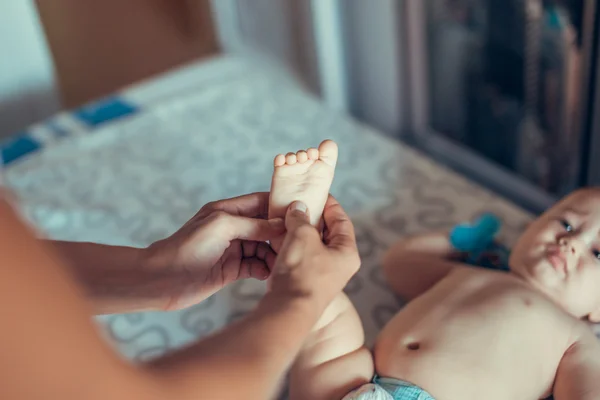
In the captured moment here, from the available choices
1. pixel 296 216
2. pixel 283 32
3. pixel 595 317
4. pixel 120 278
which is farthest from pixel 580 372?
pixel 283 32

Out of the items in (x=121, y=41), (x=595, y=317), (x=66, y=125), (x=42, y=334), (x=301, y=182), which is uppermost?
(x=42, y=334)

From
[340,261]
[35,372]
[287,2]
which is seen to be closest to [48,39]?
[287,2]

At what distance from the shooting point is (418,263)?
3.64ft

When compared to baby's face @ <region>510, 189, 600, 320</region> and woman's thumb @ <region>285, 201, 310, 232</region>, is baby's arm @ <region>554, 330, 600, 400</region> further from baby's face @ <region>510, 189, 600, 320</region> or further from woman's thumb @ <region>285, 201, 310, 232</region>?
woman's thumb @ <region>285, 201, 310, 232</region>

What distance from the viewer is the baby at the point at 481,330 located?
0.83 metres

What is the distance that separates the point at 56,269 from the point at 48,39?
1822 millimetres

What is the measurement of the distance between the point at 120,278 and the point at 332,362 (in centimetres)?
32

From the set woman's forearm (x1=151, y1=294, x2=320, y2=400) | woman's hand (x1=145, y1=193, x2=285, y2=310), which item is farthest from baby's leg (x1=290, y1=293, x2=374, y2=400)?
woman's forearm (x1=151, y1=294, x2=320, y2=400)

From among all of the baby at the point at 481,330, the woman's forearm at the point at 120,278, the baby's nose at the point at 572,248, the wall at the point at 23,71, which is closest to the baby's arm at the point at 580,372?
the baby at the point at 481,330

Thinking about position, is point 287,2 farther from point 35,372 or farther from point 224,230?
point 35,372

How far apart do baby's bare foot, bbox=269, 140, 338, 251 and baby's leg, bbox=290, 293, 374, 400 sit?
6.8 inches

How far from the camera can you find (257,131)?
1.69m

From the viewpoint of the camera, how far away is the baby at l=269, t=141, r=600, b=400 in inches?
32.9

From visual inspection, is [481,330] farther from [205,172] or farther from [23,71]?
[23,71]
